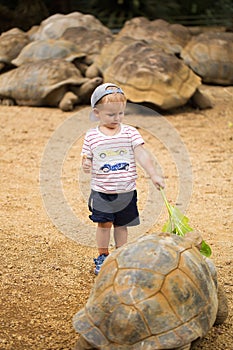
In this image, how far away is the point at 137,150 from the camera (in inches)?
134

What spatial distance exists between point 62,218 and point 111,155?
1.40 metres

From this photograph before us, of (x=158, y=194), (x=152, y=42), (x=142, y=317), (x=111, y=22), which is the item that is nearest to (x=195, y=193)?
(x=158, y=194)

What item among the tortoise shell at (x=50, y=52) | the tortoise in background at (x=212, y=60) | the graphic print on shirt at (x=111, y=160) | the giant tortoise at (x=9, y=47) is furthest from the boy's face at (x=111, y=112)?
the giant tortoise at (x=9, y=47)

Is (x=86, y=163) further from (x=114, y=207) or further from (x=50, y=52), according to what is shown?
(x=50, y=52)

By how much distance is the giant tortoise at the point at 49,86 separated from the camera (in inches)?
339

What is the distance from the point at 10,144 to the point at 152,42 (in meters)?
3.87

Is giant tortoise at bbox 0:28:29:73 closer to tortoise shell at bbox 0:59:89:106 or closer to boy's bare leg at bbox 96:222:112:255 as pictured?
tortoise shell at bbox 0:59:89:106

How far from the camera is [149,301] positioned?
249 centimetres

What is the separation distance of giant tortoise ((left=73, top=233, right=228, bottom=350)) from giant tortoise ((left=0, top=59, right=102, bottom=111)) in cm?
598

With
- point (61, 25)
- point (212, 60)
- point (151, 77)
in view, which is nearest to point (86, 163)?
point (151, 77)

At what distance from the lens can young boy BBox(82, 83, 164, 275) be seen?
336 cm

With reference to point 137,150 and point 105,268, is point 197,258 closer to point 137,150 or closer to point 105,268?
point 105,268

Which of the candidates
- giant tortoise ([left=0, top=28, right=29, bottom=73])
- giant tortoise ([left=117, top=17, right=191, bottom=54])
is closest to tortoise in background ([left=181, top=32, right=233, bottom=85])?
giant tortoise ([left=117, top=17, right=191, bottom=54])

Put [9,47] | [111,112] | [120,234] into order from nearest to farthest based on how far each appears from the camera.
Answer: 1. [111,112]
2. [120,234]
3. [9,47]
